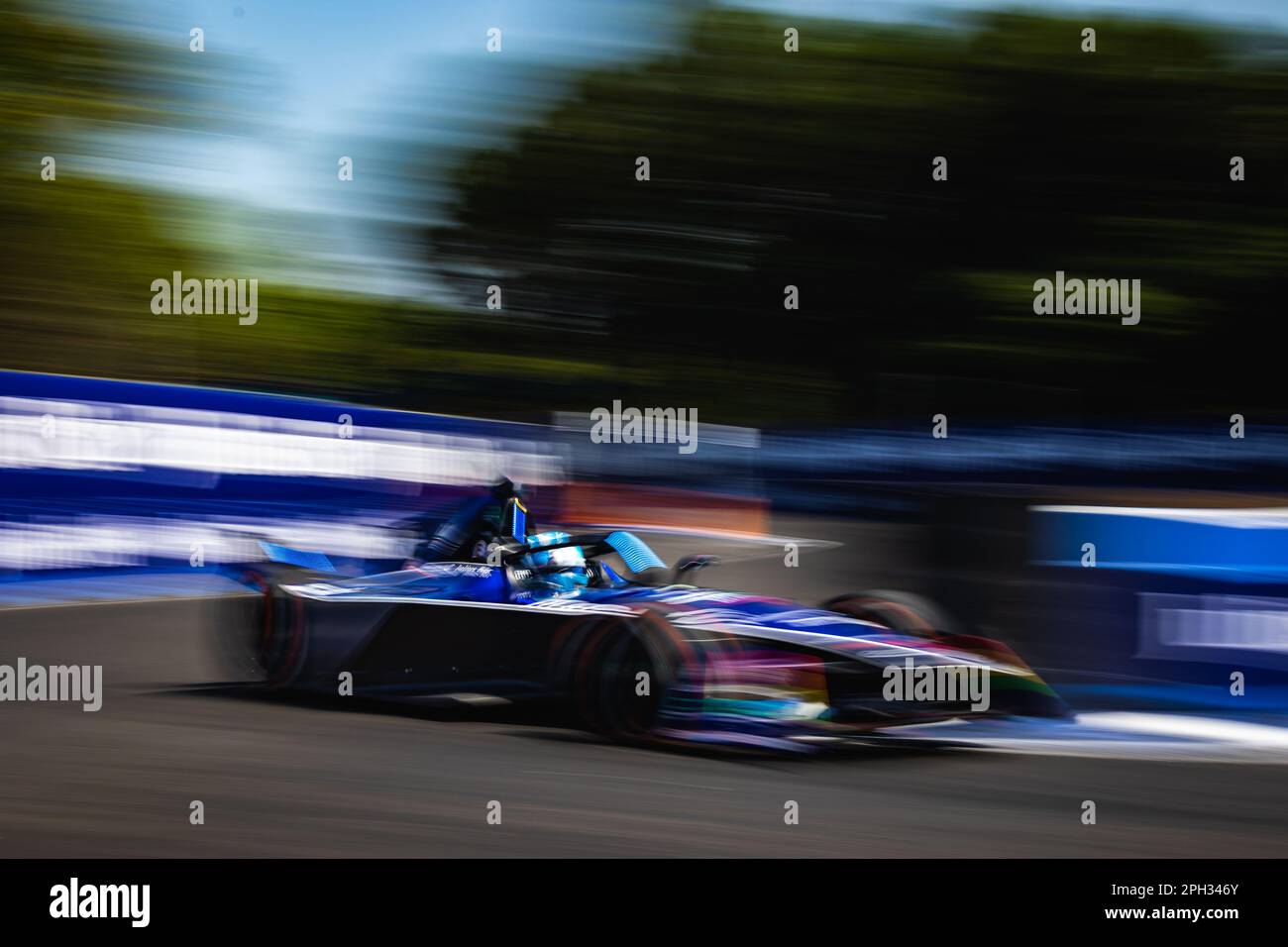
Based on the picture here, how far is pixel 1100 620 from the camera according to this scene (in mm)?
6246

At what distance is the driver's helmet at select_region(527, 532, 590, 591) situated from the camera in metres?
6.00

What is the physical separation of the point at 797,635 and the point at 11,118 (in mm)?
15787

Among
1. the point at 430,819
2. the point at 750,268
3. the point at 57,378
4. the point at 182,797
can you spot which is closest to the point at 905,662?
the point at 430,819

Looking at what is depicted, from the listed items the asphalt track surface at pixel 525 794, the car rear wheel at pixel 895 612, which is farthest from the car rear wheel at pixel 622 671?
the car rear wheel at pixel 895 612

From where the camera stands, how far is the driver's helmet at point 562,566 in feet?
19.7

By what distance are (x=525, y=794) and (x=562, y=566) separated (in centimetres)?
158

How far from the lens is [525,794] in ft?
15.1
